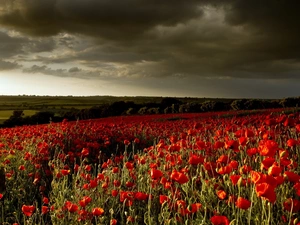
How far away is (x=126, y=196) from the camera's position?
434 centimetres

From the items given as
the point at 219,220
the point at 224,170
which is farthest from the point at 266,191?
the point at 224,170

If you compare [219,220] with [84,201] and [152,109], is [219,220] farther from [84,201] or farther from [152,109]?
[152,109]

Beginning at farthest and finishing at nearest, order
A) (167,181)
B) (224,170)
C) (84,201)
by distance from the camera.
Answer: (167,181) → (84,201) → (224,170)

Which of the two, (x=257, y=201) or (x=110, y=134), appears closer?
(x=257, y=201)

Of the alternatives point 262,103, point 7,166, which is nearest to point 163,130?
point 7,166

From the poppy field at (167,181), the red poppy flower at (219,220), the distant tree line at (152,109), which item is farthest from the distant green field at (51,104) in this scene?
the red poppy flower at (219,220)

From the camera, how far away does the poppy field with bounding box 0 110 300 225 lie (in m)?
3.84

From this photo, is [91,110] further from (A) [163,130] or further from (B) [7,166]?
(B) [7,166]

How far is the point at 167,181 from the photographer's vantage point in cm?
490

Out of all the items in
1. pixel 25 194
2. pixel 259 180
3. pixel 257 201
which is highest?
pixel 259 180

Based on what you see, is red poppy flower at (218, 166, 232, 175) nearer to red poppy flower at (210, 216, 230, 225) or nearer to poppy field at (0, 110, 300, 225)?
poppy field at (0, 110, 300, 225)

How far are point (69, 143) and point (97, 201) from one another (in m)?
6.81

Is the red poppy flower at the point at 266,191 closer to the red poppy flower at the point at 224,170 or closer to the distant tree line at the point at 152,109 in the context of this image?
the red poppy flower at the point at 224,170

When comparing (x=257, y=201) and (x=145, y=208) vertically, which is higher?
(x=257, y=201)
